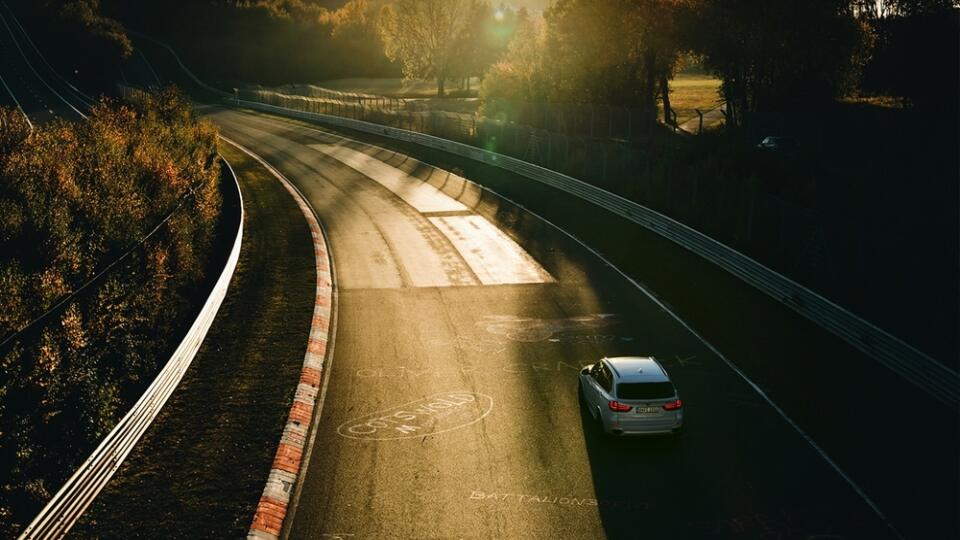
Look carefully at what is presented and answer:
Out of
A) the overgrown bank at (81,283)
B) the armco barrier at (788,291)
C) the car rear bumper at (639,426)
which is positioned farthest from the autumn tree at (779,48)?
the car rear bumper at (639,426)

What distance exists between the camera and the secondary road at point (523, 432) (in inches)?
564

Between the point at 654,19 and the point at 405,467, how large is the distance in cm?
5611

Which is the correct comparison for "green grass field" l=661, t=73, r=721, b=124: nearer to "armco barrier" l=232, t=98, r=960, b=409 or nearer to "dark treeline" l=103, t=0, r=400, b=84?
"armco barrier" l=232, t=98, r=960, b=409

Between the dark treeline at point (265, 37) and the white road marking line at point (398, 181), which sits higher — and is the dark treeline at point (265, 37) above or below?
above

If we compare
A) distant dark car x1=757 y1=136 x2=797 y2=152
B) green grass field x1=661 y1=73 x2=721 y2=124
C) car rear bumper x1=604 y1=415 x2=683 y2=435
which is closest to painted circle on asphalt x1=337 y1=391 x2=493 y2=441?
car rear bumper x1=604 y1=415 x2=683 y2=435

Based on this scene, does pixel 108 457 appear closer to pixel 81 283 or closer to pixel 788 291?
pixel 81 283

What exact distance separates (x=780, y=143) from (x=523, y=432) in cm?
3876

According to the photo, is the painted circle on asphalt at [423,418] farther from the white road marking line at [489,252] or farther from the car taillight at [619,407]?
the white road marking line at [489,252]

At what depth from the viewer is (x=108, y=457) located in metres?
15.4

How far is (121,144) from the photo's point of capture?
110ft

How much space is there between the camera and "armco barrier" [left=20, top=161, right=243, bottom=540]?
1332 cm

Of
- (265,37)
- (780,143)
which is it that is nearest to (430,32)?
(265,37)

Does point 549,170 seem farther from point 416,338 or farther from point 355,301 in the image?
point 416,338

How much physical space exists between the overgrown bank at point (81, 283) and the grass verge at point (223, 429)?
1.43 metres
